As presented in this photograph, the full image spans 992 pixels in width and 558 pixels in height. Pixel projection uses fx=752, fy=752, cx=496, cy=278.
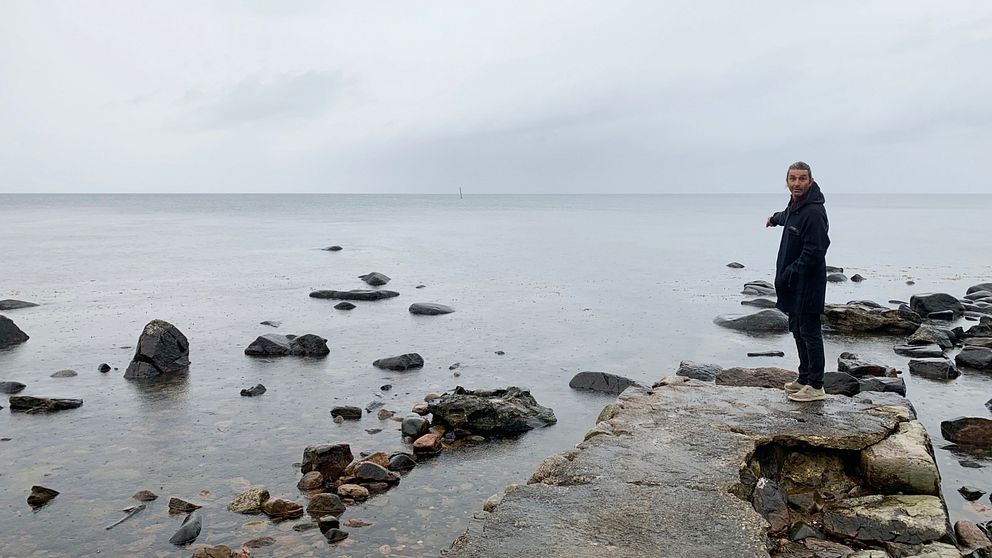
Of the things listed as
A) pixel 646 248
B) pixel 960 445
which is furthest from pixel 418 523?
pixel 646 248

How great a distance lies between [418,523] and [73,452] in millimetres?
5817

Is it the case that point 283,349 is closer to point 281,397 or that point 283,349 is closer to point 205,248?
point 281,397

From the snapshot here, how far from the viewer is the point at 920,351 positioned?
17.4m

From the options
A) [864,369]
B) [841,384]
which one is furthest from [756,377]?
[864,369]

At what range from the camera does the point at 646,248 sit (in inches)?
2146

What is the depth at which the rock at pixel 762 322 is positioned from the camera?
21.0 metres

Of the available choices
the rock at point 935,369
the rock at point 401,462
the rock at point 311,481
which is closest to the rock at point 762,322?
the rock at point 935,369

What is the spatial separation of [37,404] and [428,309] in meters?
12.5

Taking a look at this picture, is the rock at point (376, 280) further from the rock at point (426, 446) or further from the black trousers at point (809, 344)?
the black trousers at point (809, 344)

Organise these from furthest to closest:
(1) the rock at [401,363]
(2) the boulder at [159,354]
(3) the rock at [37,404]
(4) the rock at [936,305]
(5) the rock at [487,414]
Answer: (4) the rock at [936,305] → (1) the rock at [401,363] → (2) the boulder at [159,354] → (3) the rock at [37,404] → (5) the rock at [487,414]

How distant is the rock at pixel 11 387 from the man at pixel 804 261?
1370 centimetres

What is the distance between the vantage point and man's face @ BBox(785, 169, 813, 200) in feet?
29.3

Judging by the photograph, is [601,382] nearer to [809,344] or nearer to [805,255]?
[809,344]

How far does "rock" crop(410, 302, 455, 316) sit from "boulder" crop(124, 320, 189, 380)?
8603mm
